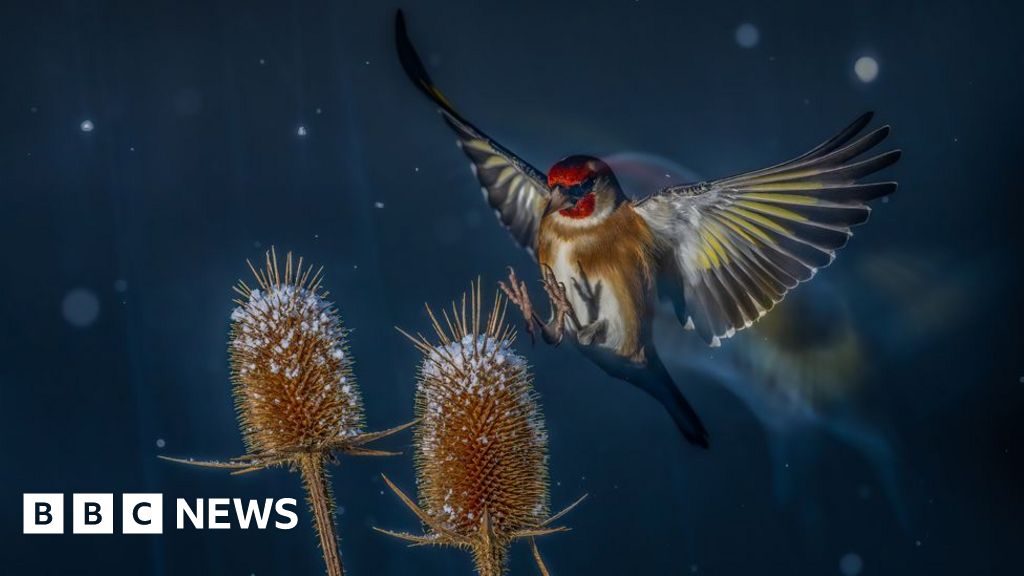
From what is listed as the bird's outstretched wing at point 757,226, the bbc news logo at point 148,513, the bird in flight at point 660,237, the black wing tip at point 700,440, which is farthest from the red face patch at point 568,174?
the bbc news logo at point 148,513

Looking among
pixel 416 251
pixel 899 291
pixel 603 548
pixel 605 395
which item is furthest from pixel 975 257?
pixel 416 251

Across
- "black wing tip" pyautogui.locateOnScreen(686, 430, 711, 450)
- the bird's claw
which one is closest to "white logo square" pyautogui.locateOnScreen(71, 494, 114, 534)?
the bird's claw

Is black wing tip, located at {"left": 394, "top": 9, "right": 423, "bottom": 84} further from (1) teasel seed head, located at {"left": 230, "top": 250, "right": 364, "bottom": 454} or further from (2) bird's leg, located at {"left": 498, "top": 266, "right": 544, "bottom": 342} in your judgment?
(1) teasel seed head, located at {"left": 230, "top": 250, "right": 364, "bottom": 454}

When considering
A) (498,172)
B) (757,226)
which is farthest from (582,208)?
(757,226)

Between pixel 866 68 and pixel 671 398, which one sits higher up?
pixel 866 68

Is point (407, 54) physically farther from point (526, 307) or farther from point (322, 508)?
point (322, 508)

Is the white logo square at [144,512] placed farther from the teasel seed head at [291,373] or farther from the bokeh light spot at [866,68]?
the bokeh light spot at [866,68]

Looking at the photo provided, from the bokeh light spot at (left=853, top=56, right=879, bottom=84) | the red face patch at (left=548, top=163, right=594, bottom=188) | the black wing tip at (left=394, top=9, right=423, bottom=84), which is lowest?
the red face patch at (left=548, top=163, right=594, bottom=188)
